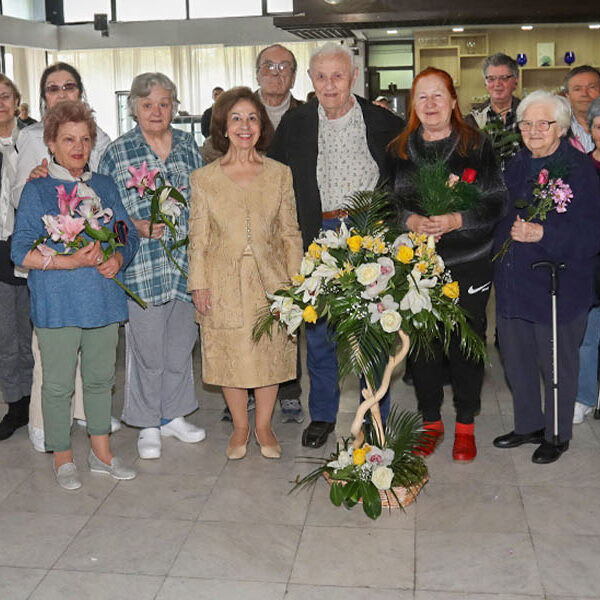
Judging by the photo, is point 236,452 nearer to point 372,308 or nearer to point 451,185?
point 372,308

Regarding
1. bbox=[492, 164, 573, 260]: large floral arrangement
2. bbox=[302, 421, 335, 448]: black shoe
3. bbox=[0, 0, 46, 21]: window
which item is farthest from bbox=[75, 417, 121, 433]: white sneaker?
bbox=[0, 0, 46, 21]: window

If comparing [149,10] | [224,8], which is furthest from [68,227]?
[149,10]

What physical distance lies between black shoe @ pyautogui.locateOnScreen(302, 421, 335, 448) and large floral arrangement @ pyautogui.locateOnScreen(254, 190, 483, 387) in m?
0.85

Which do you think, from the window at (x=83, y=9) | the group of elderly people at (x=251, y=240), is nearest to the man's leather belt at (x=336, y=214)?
the group of elderly people at (x=251, y=240)

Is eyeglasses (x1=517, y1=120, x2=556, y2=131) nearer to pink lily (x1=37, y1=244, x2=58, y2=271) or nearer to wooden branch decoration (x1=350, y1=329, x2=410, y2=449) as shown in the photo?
wooden branch decoration (x1=350, y1=329, x2=410, y2=449)

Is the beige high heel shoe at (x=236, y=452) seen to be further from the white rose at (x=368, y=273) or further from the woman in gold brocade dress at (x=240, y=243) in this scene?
the white rose at (x=368, y=273)

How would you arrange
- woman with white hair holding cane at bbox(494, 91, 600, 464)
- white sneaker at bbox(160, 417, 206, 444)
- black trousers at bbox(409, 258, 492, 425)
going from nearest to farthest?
woman with white hair holding cane at bbox(494, 91, 600, 464)
black trousers at bbox(409, 258, 492, 425)
white sneaker at bbox(160, 417, 206, 444)

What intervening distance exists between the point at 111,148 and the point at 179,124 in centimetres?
911

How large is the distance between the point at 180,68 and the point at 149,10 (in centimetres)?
120

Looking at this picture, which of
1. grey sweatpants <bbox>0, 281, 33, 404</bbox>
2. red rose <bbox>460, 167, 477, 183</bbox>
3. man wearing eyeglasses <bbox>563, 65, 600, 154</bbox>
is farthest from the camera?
man wearing eyeglasses <bbox>563, 65, 600, 154</bbox>

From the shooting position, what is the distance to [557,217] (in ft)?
12.5

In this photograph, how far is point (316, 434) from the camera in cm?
427

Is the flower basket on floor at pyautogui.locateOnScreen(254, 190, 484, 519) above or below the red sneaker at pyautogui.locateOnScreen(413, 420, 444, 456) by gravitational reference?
above

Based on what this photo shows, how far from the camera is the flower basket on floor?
332 centimetres
